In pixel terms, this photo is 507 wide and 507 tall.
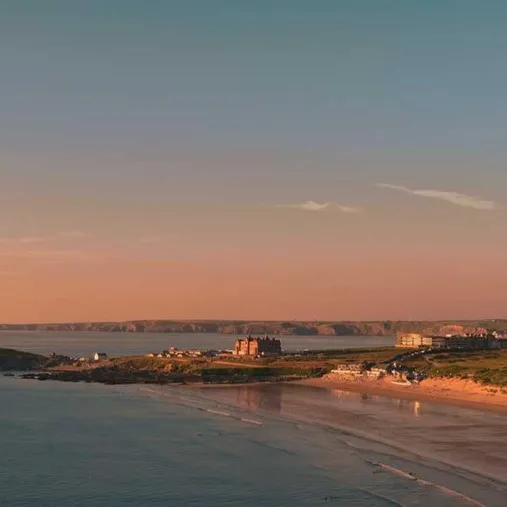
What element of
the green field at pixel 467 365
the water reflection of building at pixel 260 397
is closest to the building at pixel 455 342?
the green field at pixel 467 365

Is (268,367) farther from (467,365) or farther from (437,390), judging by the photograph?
(437,390)

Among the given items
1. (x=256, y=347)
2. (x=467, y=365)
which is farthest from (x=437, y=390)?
(x=256, y=347)

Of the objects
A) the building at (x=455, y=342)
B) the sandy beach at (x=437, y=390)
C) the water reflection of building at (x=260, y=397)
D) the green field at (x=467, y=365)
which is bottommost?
the water reflection of building at (x=260, y=397)

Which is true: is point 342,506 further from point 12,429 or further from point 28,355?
point 28,355

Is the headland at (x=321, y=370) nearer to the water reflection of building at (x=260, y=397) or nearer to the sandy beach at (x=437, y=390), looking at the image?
the sandy beach at (x=437, y=390)

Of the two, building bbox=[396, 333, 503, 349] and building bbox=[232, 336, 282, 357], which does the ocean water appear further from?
building bbox=[396, 333, 503, 349]

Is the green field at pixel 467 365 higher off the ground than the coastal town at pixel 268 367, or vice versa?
the green field at pixel 467 365

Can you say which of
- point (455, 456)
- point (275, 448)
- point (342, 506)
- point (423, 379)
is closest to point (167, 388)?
point (423, 379)
